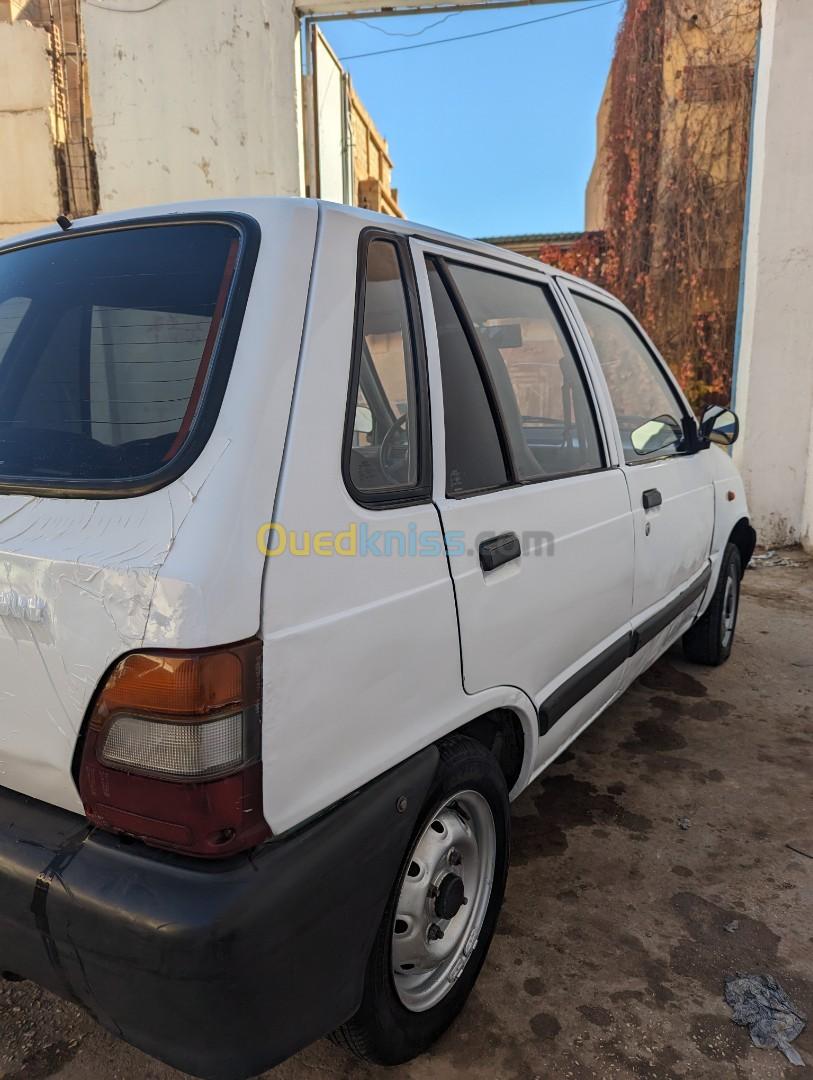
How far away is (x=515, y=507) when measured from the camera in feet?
6.30

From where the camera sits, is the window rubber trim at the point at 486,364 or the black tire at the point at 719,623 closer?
the window rubber trim at the point at 486,364

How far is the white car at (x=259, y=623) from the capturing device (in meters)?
1.19

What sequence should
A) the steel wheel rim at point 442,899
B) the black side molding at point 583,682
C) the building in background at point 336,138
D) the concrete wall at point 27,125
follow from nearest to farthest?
the steel wheel rim at point 442,899 → the black side molding at point 583,682 → the building in background at point 336,138 → the concrete wall at point 27,125

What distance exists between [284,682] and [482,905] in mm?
1076

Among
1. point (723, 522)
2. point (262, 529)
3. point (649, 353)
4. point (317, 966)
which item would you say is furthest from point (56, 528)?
point (723, 522)

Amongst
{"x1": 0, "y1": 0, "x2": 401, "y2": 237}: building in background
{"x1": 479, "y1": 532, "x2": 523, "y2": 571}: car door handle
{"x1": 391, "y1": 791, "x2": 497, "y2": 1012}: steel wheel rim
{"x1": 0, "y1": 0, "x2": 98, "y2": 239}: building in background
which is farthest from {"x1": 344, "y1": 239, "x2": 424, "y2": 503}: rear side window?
{"x1": 0, "y1": 0, "x2": 98, "y2": 239}: building in background

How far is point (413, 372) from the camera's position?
1721mm

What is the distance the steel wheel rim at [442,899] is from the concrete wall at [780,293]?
20.4 ft

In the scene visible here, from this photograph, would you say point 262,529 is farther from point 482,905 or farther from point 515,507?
point 482,905

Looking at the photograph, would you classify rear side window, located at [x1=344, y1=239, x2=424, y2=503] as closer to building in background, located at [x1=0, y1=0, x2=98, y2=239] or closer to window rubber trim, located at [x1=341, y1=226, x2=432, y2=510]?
window rubber trim, located at [x1=341, y1=226, x2=432, y2=510]

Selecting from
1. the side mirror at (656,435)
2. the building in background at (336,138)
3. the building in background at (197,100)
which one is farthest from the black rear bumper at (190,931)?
the building in background at (197,100)

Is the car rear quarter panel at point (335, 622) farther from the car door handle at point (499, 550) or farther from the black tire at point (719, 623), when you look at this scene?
the black tire at point (719, 623)

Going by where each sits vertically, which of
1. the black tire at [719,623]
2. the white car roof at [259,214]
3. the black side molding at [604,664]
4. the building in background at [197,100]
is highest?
the building in background at [197,100]

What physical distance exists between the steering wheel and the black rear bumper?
0.67 meters
